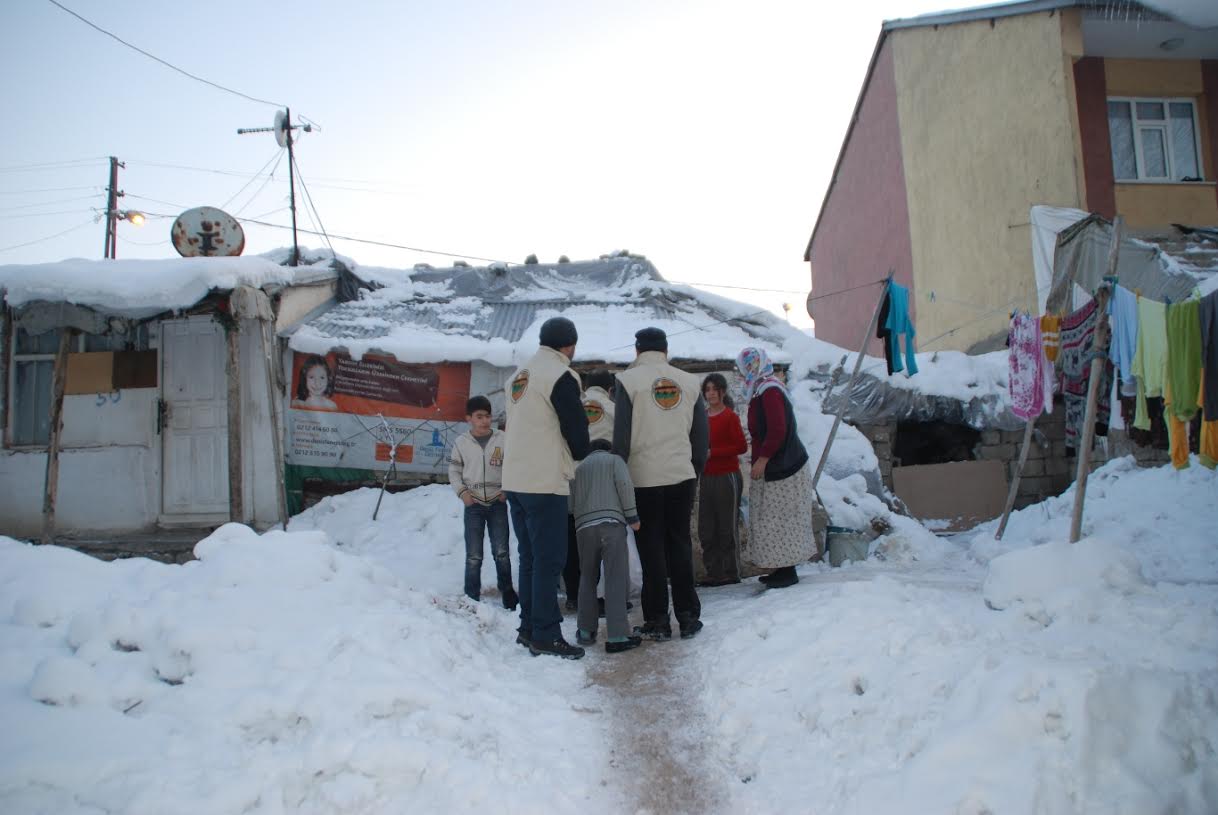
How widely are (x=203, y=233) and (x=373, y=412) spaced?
307 cm

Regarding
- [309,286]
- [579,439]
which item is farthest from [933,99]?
[579,439]

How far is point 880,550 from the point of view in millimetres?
7461

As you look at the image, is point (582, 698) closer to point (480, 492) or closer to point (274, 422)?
point (480, 492)

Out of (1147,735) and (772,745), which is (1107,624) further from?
(772,745)

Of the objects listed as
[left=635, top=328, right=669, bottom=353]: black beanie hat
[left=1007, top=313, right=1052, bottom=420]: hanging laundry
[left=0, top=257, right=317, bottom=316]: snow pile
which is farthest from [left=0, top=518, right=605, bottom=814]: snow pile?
[left=1007, top=313, right=1052, bottom=420]: hanging laundry

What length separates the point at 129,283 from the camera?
7.89m

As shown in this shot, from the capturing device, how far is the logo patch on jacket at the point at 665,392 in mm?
4688

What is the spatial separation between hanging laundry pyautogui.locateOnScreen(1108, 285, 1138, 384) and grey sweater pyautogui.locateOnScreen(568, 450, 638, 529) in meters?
3.70

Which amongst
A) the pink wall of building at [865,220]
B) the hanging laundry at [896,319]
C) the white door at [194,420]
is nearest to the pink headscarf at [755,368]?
the hanging laundry at [896,319]

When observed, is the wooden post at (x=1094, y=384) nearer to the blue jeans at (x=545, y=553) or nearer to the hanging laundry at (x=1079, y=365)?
the hanging laundry at (x=1079, y=365)

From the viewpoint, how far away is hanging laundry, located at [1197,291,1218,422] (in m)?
4.90

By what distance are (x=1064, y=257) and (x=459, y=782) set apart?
9122 mm

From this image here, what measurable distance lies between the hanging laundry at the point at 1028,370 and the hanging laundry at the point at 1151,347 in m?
1.42

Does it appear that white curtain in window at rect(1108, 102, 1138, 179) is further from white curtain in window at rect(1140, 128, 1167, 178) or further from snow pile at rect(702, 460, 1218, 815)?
Answer: snow pile at rect(702, 460, 1218, 815)
